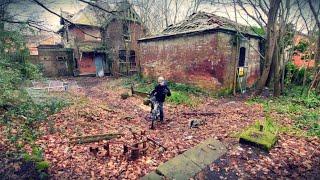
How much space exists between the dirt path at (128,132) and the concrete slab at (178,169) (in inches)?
13.4

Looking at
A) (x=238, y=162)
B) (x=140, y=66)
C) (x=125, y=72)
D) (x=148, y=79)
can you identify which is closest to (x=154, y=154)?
(x=238, y=162)

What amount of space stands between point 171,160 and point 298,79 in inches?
677

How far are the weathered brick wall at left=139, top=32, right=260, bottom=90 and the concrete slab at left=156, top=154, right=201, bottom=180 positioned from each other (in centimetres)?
910

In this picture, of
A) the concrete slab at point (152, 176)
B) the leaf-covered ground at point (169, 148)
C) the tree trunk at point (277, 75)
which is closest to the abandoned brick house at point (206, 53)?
the tree trunk at point (277, 75)

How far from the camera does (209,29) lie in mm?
13203

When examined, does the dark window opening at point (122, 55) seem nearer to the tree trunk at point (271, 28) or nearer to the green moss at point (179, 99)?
the green moss at point (179, 99)

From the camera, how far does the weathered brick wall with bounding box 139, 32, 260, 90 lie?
13.5m

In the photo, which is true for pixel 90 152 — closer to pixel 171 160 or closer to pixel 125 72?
pixel 171 160

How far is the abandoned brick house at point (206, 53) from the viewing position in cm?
1356

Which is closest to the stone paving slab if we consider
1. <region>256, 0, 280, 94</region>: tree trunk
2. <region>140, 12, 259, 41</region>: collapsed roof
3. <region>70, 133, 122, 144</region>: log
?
<region>70, 133, 122, 144</region>: log

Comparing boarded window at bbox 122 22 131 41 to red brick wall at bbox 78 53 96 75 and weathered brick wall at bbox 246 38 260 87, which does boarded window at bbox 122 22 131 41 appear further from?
weathered brick wall at bbox 246 38 260 87

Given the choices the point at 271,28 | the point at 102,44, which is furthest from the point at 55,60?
the point at 271,28

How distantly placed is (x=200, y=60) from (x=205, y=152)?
9261 mm

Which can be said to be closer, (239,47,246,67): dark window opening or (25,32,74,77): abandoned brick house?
(239,47,246,67): dark window opening
